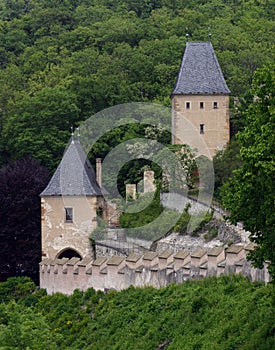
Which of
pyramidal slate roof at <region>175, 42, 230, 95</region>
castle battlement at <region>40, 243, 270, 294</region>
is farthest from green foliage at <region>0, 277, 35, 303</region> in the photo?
pyramidal slate roof at <region>175, 42, 230, 95</region>

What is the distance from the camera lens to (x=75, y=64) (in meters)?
84.5

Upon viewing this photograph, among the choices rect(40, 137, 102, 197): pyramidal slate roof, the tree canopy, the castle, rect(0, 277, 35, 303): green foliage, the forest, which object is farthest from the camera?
the tree canopy

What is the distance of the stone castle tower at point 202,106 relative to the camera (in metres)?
55.1

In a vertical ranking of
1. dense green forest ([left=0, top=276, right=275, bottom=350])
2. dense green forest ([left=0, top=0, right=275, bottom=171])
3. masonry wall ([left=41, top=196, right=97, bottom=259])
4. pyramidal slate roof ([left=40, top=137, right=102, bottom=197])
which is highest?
dense green forest ([left=0, top=0, right=275, bottom=171])

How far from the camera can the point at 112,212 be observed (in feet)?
166

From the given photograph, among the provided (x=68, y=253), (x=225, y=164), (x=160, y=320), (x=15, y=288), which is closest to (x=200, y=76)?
(x=225, y=164)

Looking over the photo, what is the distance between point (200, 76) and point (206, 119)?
72.3 inches

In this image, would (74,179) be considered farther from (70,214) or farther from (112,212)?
(112,212)

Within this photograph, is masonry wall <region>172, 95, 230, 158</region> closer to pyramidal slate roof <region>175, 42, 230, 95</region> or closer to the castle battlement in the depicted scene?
pyramidal slate roof <region>175, 42, 230, 95</region>

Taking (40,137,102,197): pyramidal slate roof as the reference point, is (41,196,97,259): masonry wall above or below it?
below

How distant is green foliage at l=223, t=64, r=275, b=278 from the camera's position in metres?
25.6

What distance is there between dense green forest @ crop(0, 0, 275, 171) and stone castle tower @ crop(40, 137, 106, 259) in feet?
23.8

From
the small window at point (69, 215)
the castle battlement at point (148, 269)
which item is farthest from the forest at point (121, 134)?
the small window at point (69, 215)

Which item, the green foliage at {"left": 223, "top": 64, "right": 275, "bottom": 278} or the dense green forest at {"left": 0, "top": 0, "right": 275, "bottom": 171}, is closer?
the green foliage at {"left": 223, "top": 64, "right": 275, "bottom": 278}
